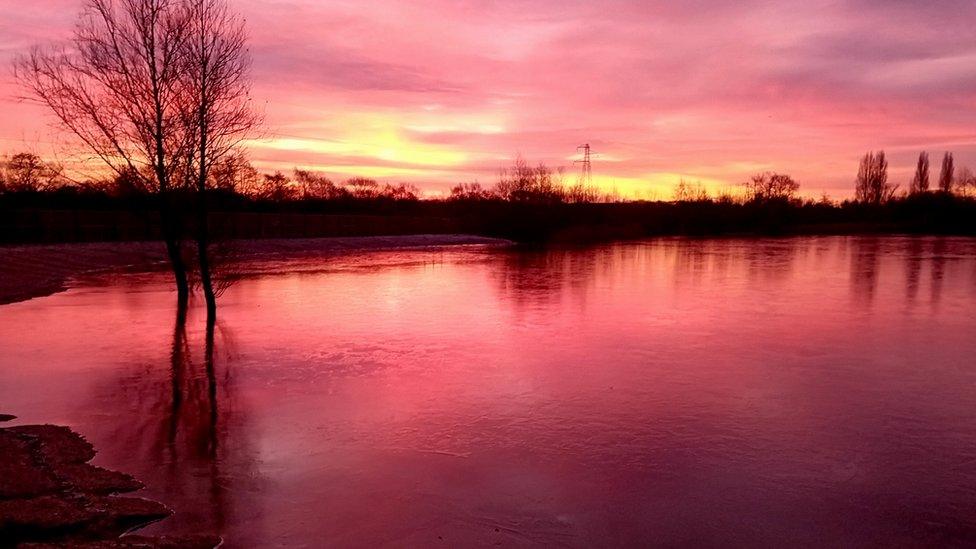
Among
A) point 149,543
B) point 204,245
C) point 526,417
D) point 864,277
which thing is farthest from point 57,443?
point 864,277

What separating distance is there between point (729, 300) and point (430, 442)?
1259 cm

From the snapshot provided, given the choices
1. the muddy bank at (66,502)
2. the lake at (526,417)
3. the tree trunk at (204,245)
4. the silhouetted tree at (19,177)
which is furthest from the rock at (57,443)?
the silhouetted tree at (19,177)

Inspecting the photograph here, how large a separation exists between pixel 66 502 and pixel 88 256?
27206mm

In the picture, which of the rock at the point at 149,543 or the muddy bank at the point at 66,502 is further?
the muddy bank at the point at 66,502

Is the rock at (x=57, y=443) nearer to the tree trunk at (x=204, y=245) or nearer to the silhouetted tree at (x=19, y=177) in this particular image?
the tree trunk at (x=204, y=245)

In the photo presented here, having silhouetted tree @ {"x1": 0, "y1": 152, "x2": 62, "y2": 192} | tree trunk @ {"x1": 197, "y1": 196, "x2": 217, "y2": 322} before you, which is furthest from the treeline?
tree trunk @ {"x1": 197, "y1": 196, "x2": 217, "y2": 322}

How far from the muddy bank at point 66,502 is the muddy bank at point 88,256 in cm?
936

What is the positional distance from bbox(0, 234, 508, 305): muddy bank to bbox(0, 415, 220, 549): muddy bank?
369 inches

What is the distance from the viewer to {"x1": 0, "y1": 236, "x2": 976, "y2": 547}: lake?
16.4ft

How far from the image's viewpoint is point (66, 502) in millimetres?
4965

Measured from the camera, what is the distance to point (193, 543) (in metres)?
4.50

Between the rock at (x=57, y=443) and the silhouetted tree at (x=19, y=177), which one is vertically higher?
the silhouetted tree at (x=19, y=177)

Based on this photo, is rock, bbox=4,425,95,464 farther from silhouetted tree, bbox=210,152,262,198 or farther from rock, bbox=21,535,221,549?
silhouetted tree, bbox=210,152,262,198

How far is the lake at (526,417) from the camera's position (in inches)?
197
